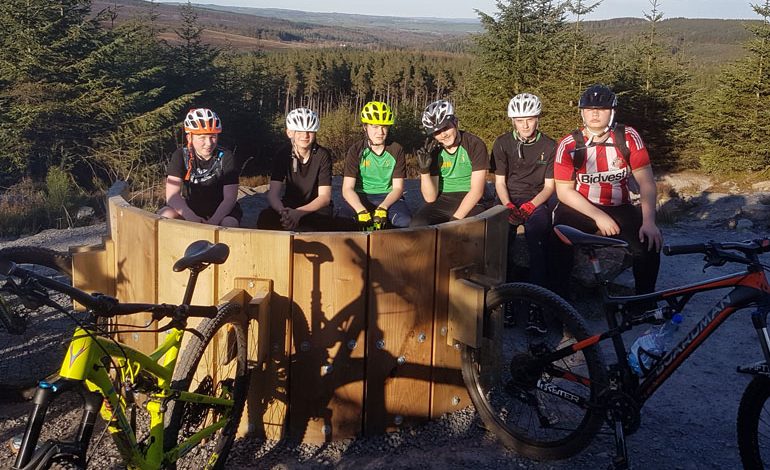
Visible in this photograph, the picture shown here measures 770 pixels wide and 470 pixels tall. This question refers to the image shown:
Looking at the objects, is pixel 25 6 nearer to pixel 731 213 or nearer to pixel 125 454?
pixel 731 213

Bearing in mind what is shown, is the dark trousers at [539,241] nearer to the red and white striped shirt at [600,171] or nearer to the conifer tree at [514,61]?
the red and white striped shirt at [600,171]

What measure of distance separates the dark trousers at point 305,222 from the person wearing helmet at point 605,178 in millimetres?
2099

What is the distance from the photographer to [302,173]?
21.1 feet

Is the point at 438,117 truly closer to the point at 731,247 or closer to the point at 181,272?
the point at 181,272

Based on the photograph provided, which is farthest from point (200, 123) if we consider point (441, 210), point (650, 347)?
point (650, 347)

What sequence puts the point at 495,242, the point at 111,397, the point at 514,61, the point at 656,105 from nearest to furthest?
the point at 111,397 → the point at 495,242 → the point at 656,105 → the point at 514,61

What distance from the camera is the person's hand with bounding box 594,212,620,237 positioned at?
17.0ft

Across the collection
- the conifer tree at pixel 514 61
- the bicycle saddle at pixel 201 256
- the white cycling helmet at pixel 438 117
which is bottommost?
the bicycle saddle at pixel 201 256

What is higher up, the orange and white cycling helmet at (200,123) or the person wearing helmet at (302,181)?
the orange and white cycling helmet at (200,123)

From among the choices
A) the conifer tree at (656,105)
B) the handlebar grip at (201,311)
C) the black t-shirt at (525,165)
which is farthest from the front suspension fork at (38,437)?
the conifer tree at (656,105)

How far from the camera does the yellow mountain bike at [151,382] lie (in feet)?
8.20

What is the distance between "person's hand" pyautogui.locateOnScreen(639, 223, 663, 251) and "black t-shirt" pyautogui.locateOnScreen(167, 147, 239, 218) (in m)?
3.39

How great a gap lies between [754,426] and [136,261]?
3.58 m

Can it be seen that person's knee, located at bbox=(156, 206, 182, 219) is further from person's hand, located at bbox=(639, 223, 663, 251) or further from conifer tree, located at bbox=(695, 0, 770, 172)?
conifer tree, located at bbox=(695, 0, 770, 172)
